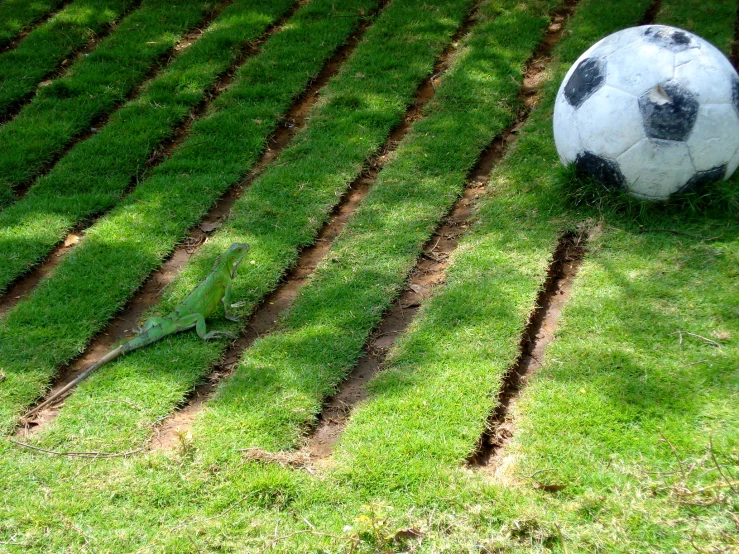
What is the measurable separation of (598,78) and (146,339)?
153 inches

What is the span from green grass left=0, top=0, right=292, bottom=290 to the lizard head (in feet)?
5.82

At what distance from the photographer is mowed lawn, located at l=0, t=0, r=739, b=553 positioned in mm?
3922

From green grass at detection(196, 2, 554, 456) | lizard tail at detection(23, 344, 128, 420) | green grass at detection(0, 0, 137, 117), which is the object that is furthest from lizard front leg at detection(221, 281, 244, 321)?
green grass at detection(0, 0, 137, 117)

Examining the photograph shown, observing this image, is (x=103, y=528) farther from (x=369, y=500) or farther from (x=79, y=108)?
(x=79, y=108)

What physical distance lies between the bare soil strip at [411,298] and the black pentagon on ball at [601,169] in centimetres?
102

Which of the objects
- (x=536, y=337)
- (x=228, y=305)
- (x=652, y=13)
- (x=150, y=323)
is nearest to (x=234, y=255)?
(x=228, y=305)

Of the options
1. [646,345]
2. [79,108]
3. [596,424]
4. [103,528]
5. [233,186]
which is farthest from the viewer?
[79,108]

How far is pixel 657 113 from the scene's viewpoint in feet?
17.6

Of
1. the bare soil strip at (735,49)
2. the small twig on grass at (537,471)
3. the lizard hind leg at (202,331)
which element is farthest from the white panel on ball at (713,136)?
the lizard hind leg at (202,331)

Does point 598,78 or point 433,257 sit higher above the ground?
point 598,78

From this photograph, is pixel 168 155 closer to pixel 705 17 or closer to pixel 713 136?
pixel 713 136

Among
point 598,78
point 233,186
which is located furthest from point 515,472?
point 233,186

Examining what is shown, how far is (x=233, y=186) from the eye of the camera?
271 inches

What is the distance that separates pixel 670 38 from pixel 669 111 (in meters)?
0.64
